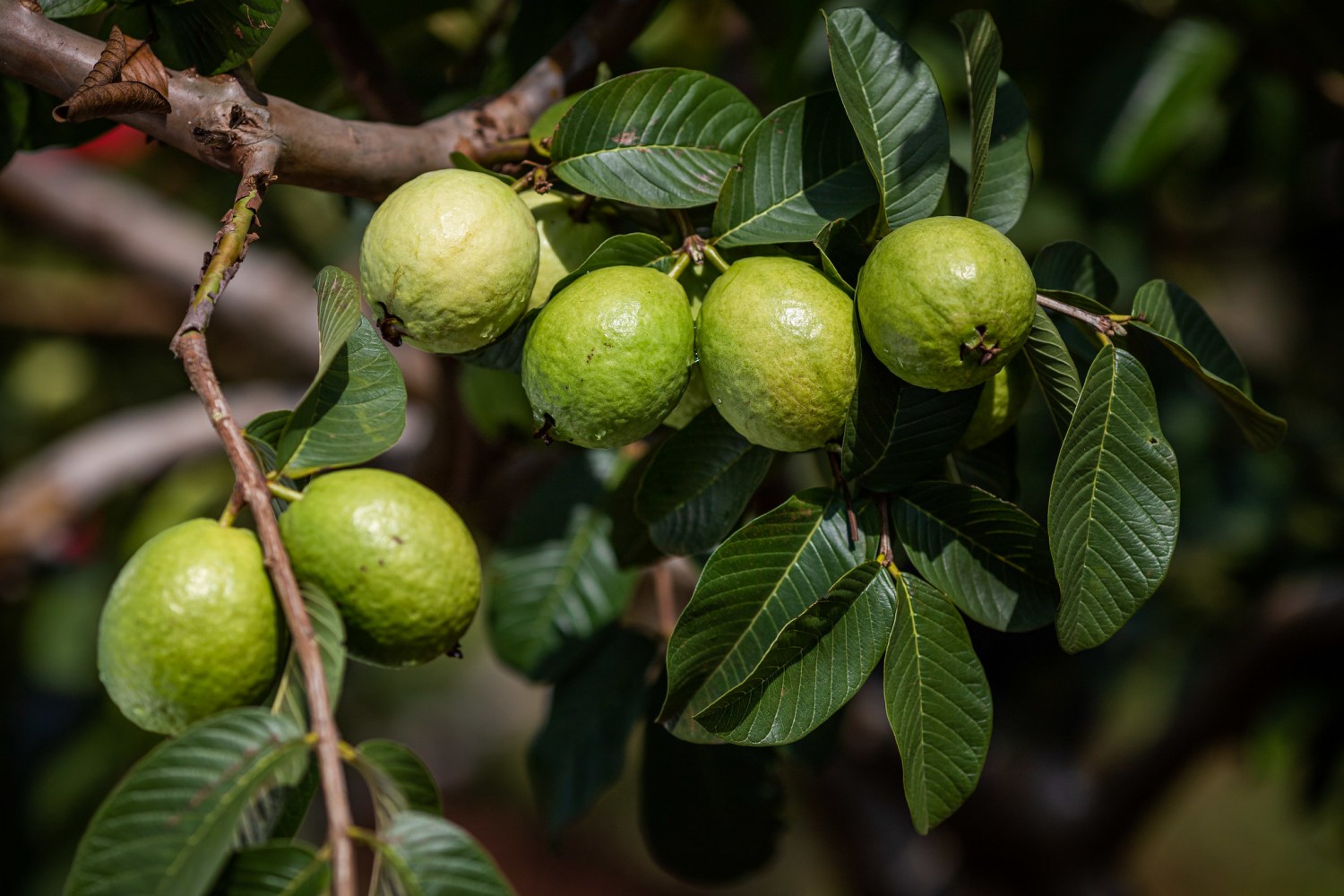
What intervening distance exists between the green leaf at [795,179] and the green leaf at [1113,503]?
0.28m

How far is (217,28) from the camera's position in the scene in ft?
2.98

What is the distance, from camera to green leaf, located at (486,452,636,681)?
1509mm

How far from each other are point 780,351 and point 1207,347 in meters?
0.52

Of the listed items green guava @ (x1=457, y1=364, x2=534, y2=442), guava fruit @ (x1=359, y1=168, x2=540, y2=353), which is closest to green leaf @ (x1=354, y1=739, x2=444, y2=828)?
guava fruit @ (x1=359, y1=168, x2=540, y2=353)

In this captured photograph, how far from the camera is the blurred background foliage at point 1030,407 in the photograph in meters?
1.79

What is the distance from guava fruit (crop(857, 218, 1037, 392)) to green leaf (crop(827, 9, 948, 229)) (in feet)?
0.30

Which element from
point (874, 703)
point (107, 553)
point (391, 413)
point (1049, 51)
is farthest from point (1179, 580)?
point (107, 553)

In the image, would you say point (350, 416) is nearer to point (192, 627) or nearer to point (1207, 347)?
point (192, 627)

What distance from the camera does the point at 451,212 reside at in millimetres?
820

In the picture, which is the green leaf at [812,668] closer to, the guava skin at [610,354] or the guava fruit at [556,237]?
the guava skin at [610,354]

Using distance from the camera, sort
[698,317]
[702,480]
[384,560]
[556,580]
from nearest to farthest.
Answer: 1. [384,560]
2. [698,317]
3. [702,480]
4. [556,580]

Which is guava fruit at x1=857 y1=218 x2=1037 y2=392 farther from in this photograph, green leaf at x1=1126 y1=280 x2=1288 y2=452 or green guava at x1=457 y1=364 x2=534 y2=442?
green guava at x1=457 y1=364 x2=534 y2=442

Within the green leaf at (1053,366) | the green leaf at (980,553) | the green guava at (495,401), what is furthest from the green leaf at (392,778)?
the green guava at (495,401)

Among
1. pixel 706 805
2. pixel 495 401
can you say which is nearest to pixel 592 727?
pixel 706 805
